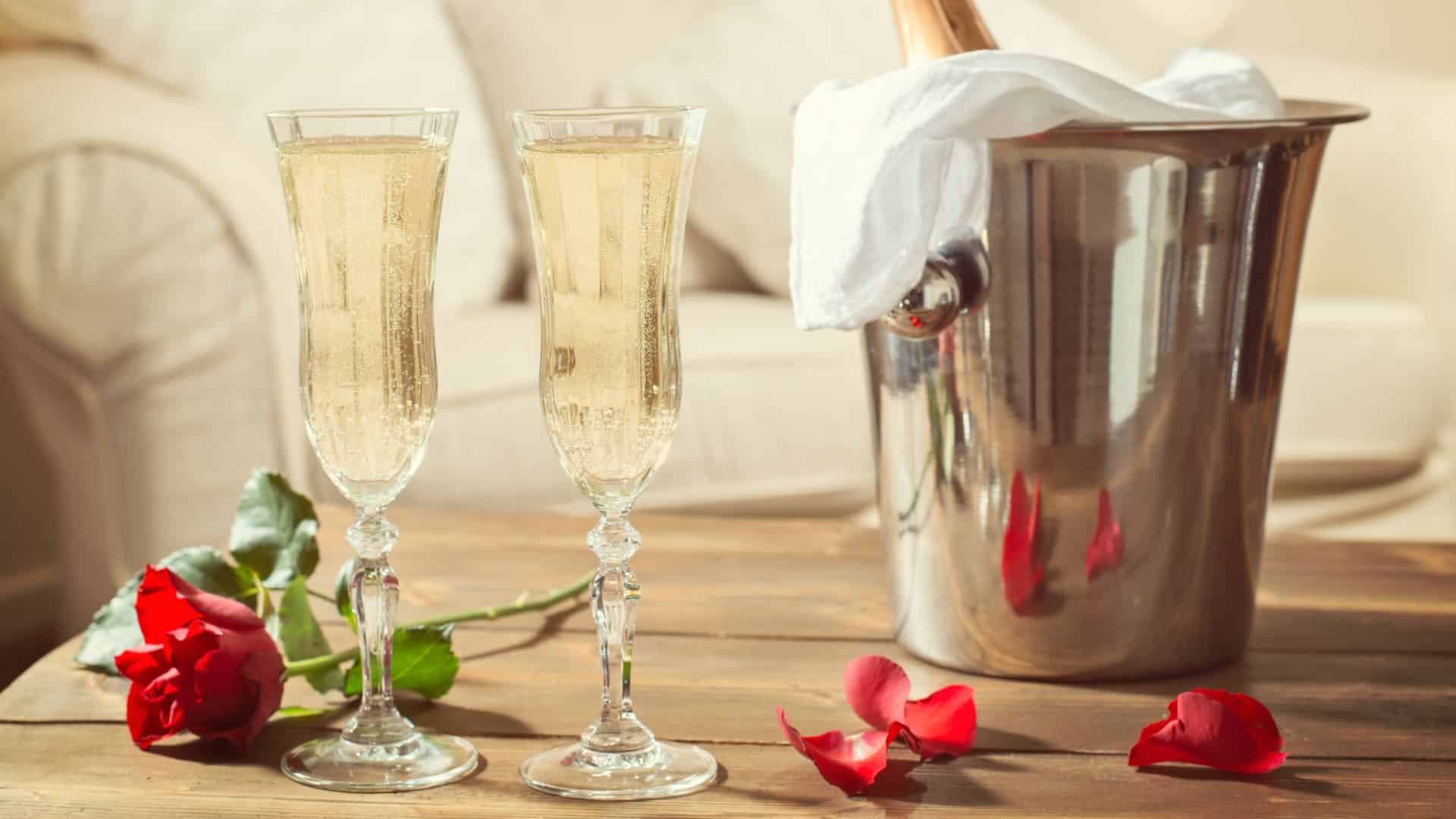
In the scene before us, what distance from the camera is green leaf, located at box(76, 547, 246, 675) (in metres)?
0.90

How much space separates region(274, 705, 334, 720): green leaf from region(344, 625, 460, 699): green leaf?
0.02m

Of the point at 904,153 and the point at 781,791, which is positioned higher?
the point at 904,153

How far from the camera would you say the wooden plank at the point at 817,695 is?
82 cm

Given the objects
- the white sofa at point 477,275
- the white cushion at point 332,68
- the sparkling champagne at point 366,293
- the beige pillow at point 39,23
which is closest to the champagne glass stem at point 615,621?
the sparkling champagne at point 366,293

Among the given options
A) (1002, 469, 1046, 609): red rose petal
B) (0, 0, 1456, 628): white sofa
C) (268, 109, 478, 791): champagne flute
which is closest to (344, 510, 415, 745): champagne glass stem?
(268, 109, 478, 791): champagne flute

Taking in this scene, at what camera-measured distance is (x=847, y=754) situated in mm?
750

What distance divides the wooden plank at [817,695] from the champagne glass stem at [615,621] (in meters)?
0.05

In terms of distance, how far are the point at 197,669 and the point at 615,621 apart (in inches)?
7.8

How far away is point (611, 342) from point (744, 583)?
402mm

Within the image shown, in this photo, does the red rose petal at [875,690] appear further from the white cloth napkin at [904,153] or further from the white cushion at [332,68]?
the white cushion at [332,68]

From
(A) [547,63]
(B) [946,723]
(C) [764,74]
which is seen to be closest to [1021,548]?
(B) [946,723]

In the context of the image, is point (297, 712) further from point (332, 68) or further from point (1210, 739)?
point (332, 68)

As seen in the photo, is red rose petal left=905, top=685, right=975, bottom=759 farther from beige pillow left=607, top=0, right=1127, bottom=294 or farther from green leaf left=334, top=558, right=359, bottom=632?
beige pillow left=607, top=0, right=1127, bottom=294

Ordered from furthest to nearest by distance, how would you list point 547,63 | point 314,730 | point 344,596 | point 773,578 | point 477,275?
1. point 547,63
2. point 477,275
3. point 773,578
4. point 344,596
5. point 314,730
